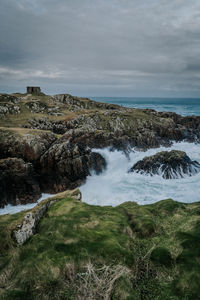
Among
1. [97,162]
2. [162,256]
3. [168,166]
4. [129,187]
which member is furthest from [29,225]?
[168,166]

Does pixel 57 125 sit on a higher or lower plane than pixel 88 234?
higher

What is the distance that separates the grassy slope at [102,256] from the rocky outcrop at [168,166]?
22.0 meters

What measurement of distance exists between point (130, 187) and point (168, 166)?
877 centimetres

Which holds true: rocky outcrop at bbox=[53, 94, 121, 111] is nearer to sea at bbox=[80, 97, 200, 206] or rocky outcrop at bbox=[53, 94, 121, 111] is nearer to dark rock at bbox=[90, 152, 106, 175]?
sea at bbox=[80, 97, 200, 206]

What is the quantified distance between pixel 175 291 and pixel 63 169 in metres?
24.6

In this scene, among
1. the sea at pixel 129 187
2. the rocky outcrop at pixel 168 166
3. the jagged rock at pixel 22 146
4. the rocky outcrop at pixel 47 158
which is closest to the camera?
the sea at pixel 129 187

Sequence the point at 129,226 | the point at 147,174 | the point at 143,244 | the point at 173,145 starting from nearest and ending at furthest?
the point at 143,244 < the point at 129,226 < the point at 147,174 < the point at 173,145

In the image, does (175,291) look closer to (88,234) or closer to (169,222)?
(88,234)

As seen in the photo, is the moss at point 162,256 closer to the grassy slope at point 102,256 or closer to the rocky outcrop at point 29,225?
the grassy slope at point 102,256

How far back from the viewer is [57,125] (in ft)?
153

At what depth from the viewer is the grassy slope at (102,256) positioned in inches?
209

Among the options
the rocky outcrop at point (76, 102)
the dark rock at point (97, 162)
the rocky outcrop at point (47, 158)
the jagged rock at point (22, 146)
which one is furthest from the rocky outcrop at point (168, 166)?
the rocky outcrop at point (76, 102)

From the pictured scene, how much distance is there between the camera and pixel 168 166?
32125 mm

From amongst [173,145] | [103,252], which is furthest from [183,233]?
[173,145]
